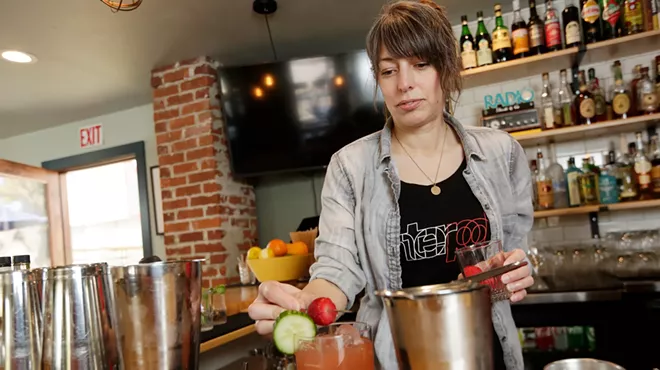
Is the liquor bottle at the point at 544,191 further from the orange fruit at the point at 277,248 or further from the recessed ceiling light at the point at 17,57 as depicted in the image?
the recessed ceiling light at the point at 17,57

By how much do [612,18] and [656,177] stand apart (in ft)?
2.59

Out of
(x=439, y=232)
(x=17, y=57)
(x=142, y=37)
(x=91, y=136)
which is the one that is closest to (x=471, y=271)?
(x=439, y=232)

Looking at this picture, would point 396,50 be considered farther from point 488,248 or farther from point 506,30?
point 506,30

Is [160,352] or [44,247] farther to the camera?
[44,247]

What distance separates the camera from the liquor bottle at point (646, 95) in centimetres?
224

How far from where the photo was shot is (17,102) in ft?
12.0

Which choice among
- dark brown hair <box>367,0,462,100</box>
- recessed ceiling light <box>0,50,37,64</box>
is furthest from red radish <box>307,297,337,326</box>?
recessed ceiling light <box>0,50,37,64</box>

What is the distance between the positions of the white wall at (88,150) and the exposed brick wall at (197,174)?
0.70 m

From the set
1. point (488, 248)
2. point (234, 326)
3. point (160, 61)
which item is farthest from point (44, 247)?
point (488, 248)

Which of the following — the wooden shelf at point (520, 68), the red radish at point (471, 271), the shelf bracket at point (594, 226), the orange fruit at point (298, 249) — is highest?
the wooden shelf at point (520, 68)

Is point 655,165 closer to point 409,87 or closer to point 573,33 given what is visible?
point 573,33

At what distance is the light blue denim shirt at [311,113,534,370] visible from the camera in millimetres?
1046

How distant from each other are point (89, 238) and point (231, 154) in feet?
11.2

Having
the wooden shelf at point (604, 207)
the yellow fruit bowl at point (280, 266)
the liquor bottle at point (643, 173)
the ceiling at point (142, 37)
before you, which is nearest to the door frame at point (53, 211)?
the ceiling at point (142, 37)
